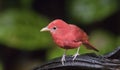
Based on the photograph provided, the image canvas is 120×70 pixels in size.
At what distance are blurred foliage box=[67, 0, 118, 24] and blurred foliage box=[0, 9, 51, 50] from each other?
6.2 inches

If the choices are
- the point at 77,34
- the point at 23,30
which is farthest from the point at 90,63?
the point at 23,30

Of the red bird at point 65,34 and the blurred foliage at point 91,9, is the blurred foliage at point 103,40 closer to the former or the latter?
the blurred foliage at point 91,9

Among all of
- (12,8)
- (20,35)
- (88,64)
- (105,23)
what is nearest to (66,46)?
(88,64)

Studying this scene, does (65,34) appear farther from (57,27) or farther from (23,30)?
(23,30)

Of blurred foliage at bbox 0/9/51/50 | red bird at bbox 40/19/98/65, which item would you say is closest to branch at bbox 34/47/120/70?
red bird at bbox 40/19/98/65

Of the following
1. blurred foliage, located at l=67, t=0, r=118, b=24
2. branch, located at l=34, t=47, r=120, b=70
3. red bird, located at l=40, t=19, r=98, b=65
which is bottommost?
branch, located at l=34, t=47, r=120, b=70

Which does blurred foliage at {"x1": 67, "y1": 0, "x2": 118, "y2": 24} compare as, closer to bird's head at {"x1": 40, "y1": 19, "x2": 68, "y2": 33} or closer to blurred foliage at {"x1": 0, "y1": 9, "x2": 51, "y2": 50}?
blurred foliage at {"x1": 0, "y1": 9, "x2": 51, "y2": 50}

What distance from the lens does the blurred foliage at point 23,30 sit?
6.66 feet

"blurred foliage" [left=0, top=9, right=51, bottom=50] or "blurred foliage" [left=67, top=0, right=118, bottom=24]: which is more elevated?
"blurred foliage" [left=67, top=0, right=118, bottom=24]

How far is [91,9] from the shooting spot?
209 cm

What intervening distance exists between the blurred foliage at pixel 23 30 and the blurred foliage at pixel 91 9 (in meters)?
0.16

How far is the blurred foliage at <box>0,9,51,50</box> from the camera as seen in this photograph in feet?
6.66


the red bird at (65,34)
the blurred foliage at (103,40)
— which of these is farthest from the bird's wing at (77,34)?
the blurred foliage at (103,40)

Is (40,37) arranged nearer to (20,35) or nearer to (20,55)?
(20,35)
